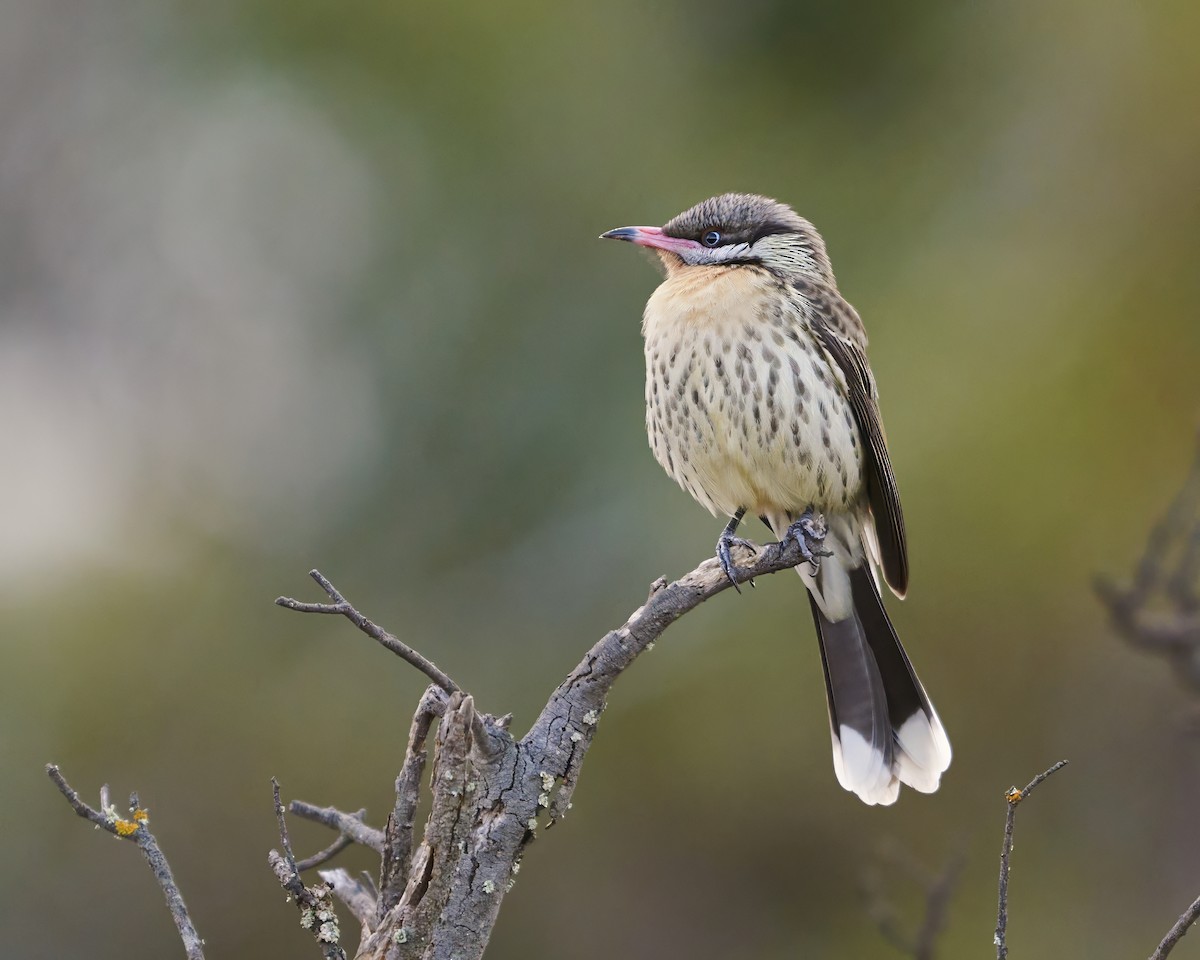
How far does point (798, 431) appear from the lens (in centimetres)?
386

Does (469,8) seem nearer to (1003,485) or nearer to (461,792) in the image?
(1003,485)

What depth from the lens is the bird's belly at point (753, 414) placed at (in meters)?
3.82

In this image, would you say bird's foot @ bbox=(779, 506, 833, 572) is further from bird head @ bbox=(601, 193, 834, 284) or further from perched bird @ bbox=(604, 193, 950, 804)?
bird head @ bbox=(601, 193, 834, 284)

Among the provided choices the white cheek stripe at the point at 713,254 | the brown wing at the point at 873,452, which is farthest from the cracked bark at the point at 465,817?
the white cheek stripe at the point at 713,254

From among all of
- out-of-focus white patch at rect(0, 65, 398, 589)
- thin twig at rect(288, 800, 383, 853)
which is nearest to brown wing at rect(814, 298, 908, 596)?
thin twig at rect(288, 800, 383, 853)

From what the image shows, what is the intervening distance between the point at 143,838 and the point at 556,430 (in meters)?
5.21

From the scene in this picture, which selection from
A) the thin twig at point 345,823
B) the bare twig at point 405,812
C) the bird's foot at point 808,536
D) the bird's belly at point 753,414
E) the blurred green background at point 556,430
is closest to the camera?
the bare twig at point 405,812

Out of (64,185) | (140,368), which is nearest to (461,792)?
(140,368)

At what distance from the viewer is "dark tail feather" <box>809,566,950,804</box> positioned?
411 cm

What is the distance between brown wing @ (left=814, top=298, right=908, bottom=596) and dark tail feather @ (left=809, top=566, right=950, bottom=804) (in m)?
0.18

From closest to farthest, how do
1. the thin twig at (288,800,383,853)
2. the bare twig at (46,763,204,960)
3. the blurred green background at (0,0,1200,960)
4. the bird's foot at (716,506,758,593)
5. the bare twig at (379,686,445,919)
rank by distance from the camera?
the bare twig at (46,763,204,960), the bare twig at (379,686,445,919), the thin twig at (288,800,383,853), the bird's foot at (716,506,758,593), the blurred green background at (0,0,1200,960)

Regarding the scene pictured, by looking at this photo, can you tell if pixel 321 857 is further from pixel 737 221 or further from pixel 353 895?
pixel 737 221

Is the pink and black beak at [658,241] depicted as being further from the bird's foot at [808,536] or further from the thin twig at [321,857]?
the thin twig at [321,857]

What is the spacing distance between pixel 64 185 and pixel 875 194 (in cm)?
480
